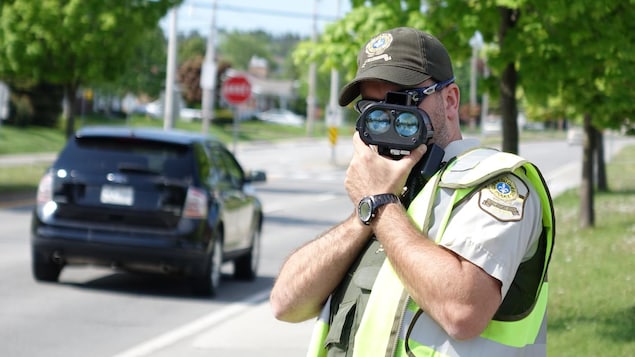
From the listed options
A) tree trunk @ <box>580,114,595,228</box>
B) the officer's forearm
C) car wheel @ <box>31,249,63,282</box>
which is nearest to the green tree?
tree trunk @ <box>580,114,595,228</box>

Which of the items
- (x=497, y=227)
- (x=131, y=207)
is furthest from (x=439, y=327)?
(x=131, y=207)

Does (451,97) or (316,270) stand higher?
(451,97)

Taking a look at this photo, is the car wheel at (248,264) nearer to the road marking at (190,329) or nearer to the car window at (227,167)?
the car window at (227,167)

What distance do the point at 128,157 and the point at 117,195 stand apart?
45cm

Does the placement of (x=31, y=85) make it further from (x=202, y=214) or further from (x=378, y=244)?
(x=378, y=244)

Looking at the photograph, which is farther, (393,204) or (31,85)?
(31,85)

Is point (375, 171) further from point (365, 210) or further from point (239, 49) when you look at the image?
point (239, 49)

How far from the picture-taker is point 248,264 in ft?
45.2

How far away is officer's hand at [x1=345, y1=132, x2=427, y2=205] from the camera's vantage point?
3027 millimetres

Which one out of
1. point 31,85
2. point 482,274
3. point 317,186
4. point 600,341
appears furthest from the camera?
point 31,85

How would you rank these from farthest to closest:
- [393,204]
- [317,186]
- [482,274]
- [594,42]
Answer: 1. [317,186]
2. [594,42]
3. [393,204]
4. [482,274]

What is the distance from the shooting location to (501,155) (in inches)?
118

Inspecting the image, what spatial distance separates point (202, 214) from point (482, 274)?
8.93 meters

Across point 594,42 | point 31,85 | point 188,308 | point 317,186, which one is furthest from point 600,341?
point 31,85
